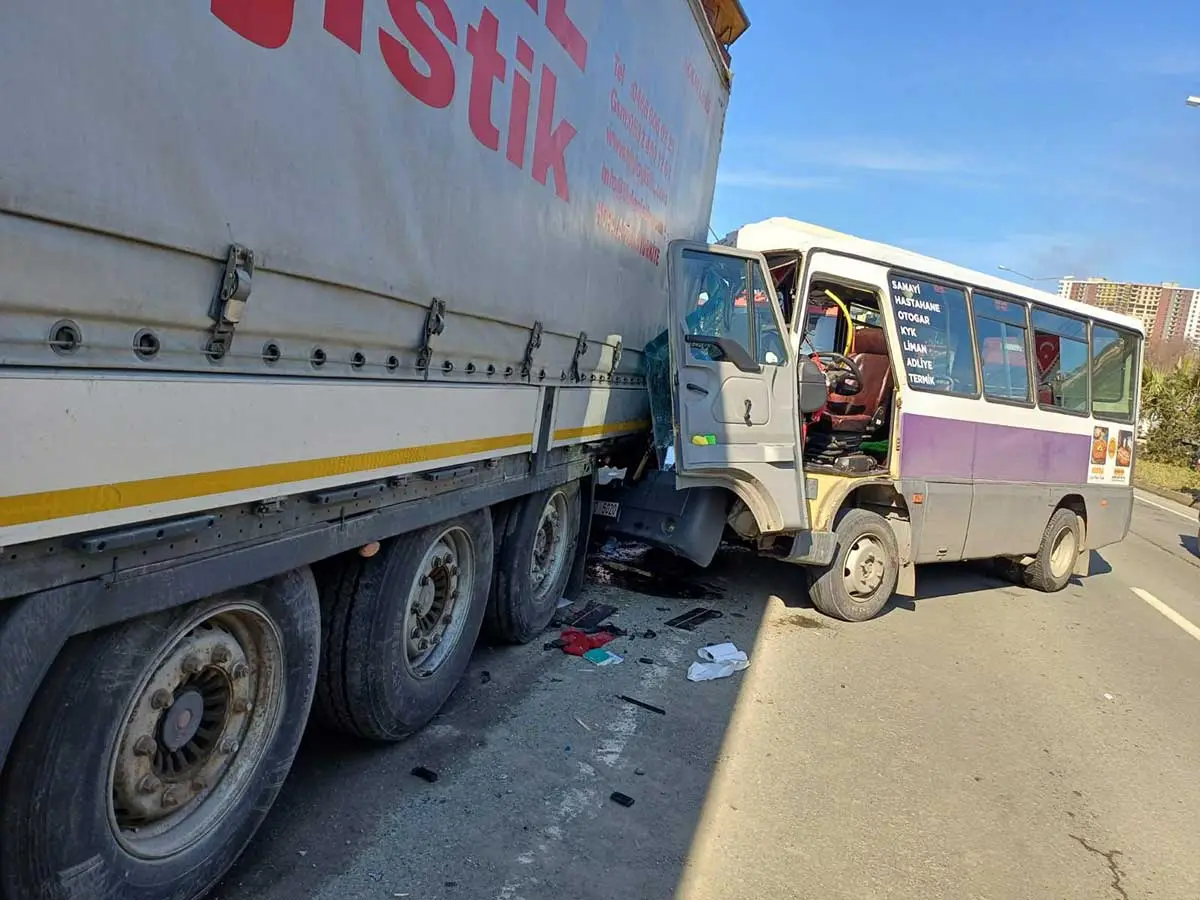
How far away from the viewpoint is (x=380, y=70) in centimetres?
261

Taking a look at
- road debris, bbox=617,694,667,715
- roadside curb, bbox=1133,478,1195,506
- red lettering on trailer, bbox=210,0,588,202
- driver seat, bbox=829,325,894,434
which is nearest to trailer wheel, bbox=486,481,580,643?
road debris, bbox=617,694,667,715

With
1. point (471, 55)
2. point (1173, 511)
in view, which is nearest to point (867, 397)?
point (471, 55)

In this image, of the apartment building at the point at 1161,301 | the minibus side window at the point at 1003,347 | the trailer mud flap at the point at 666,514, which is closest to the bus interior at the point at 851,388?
the minibus side window at the point at 1003,347

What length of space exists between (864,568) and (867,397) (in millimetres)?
1410

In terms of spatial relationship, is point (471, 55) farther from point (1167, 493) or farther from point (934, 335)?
point (1167, 493)

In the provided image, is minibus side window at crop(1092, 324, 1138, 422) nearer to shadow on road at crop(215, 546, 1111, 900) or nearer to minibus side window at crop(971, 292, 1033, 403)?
minibus side window at crop(971, 292, 1033, 403)

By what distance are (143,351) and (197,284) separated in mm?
226

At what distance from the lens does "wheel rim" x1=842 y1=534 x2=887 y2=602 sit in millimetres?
6430

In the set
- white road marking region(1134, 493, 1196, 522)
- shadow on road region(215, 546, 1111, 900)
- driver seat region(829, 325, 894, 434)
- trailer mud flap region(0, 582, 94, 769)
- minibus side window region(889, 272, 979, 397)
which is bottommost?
shadow on road region(215, 546, 1111, 900)

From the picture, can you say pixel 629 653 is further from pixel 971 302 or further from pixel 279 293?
pixel 971 302

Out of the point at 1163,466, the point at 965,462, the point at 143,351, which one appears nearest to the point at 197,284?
the point at 143,351

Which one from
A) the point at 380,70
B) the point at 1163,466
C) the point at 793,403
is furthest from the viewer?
the point at 1163,466

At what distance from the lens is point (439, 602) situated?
3.96 metres

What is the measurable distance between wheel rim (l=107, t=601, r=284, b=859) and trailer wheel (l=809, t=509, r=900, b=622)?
15.0ft
